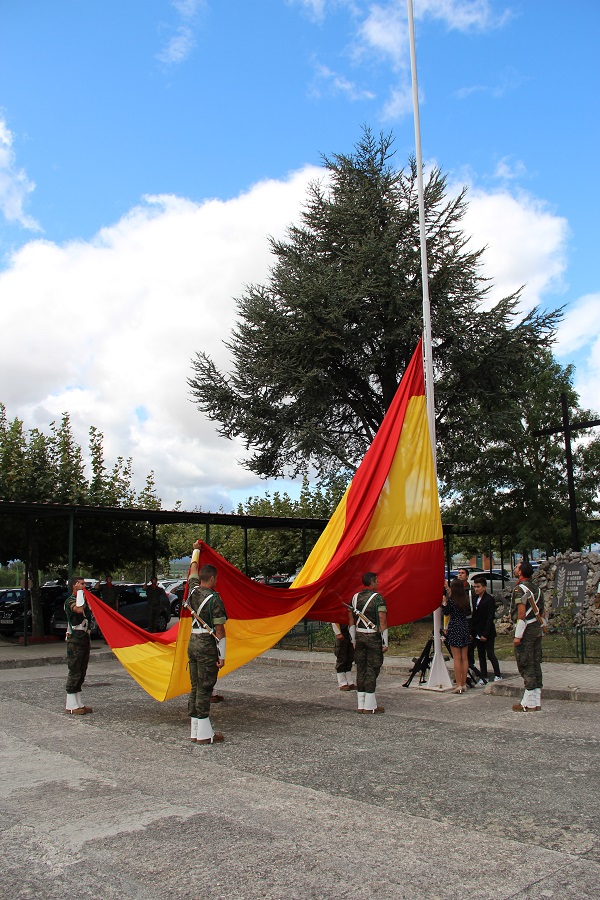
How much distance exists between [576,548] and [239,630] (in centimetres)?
1434

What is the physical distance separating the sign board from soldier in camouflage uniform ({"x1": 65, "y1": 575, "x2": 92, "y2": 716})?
13756mm

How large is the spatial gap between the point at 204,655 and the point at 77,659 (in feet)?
9.84

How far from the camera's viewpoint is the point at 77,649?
1141cm

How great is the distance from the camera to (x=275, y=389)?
26594mm

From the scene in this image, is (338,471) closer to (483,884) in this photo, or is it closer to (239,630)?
(239,630)

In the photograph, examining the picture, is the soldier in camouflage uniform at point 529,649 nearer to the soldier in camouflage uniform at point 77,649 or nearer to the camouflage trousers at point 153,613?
the soldier in camouflage uniform at point 77,649

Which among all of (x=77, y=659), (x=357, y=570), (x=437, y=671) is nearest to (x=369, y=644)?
(x=357, y=570)

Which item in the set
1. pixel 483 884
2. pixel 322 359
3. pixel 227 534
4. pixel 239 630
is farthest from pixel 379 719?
pixel 227 534

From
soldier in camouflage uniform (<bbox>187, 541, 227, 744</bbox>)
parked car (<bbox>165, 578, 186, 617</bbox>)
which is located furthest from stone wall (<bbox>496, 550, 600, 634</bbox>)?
parked car (<bbox>165, 578, 186, 617</bbox>)

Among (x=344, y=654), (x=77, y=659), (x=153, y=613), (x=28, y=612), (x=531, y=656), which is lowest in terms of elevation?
(x=28, y=612)

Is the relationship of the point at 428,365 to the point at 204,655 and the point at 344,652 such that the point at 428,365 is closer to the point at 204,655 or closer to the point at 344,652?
the point at 344,652

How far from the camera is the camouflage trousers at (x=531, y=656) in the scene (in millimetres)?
10797

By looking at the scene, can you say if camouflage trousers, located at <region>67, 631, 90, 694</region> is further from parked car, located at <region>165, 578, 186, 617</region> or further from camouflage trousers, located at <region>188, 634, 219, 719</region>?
parked car, located at <region>165, 578, 186, 617</region>

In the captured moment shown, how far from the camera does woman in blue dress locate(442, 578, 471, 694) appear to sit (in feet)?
41.3
